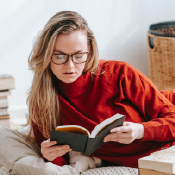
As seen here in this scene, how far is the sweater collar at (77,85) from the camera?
119cm

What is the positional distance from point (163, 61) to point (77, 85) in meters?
1.26

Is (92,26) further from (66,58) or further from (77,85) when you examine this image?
(66,58)

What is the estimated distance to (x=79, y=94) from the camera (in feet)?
3.99

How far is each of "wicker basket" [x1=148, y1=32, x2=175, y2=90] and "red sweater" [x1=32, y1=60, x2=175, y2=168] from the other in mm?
1071

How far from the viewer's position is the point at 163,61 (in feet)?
7.39

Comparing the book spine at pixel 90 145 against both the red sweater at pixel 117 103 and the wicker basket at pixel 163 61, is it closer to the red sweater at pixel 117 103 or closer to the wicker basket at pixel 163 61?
the red sweater at pixel 117 103

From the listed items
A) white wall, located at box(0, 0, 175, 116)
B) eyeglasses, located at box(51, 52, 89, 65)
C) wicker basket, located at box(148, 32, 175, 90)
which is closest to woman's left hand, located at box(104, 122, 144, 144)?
eyeglasses, located at box(51, 52, 89, 65)

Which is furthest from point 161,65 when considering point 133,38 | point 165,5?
point 165,5

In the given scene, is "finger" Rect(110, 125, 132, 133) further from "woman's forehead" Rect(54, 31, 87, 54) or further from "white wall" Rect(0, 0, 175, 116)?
"white wall" Rect(0, 0, 175, 116)

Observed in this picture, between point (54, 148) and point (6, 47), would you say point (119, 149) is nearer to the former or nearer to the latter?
point (54, 148)

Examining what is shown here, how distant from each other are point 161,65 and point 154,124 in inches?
52.0

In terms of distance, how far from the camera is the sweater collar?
119 cm

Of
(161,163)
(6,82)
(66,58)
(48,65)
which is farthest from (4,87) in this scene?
(161,163)

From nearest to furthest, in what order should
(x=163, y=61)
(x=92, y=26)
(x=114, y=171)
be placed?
(x=114, y=171)
(x=163, y=61)
(x=92, y=26)
